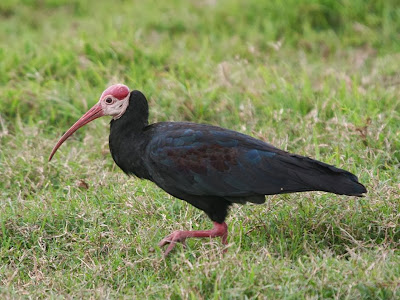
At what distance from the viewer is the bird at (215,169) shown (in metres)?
4.35

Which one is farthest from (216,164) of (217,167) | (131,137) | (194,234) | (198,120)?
(198,120)

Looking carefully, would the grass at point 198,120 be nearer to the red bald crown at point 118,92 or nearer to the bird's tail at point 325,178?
the bird's tail at point 325,178

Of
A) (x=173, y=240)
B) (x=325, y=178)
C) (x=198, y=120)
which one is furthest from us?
(x=198, y=120)

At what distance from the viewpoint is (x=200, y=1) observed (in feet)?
30.6

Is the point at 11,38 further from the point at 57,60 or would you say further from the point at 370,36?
the point at 370,36

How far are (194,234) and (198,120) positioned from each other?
84.0 inches

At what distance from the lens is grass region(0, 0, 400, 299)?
403 centimetres

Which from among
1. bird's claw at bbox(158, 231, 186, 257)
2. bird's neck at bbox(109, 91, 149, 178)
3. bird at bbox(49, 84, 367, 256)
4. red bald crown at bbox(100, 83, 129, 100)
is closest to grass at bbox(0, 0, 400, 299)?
bird's claw at bbox(158, 231, 186, 257)

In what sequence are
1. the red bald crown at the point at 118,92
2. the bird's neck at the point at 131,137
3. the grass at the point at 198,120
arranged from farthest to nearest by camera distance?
the red bald crown at the point at 118,92, the bird's neck at the point at 131,137, the grass at the point at 198,120

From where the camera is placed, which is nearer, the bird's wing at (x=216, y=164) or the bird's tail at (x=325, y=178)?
the bird's tail at (x=325, y=178)

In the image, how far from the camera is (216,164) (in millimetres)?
4469

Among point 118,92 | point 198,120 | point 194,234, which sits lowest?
point 198,120

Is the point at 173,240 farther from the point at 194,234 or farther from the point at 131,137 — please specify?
the point at 131,137

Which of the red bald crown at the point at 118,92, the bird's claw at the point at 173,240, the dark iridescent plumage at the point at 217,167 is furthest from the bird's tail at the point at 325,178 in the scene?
the red bald crown at the point at 118,92
